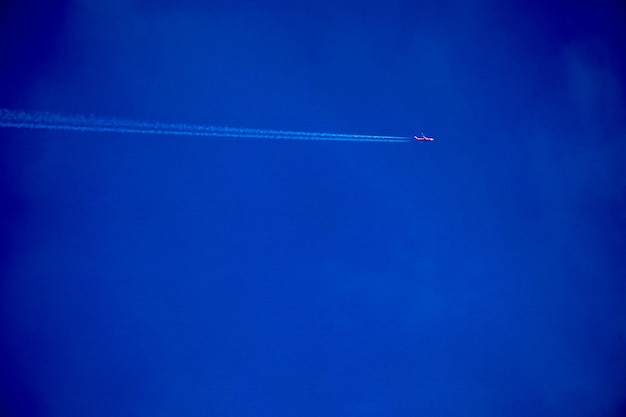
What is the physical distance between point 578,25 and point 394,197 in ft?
20.1

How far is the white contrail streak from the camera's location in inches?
340

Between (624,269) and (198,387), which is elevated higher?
(624,269)

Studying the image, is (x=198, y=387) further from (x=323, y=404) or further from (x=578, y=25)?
(x=578, y=25)

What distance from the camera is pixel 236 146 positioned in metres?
9.22

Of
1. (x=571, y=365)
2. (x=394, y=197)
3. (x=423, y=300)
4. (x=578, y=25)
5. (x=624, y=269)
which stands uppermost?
(x=578, y=25)

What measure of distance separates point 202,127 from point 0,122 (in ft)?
13.5

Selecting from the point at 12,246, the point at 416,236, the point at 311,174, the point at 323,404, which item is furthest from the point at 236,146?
the point at 323,404

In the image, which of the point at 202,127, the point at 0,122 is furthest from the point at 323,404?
the point at 0,122

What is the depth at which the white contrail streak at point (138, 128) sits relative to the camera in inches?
340

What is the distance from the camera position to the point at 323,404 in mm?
9078

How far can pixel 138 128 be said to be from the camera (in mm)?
8953

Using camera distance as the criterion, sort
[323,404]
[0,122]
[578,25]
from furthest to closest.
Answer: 1. [578,25]
2. [323,404]
3. [0,122]

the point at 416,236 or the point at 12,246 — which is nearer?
the point at 12,246

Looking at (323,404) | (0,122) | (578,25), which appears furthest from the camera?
(578,25)
